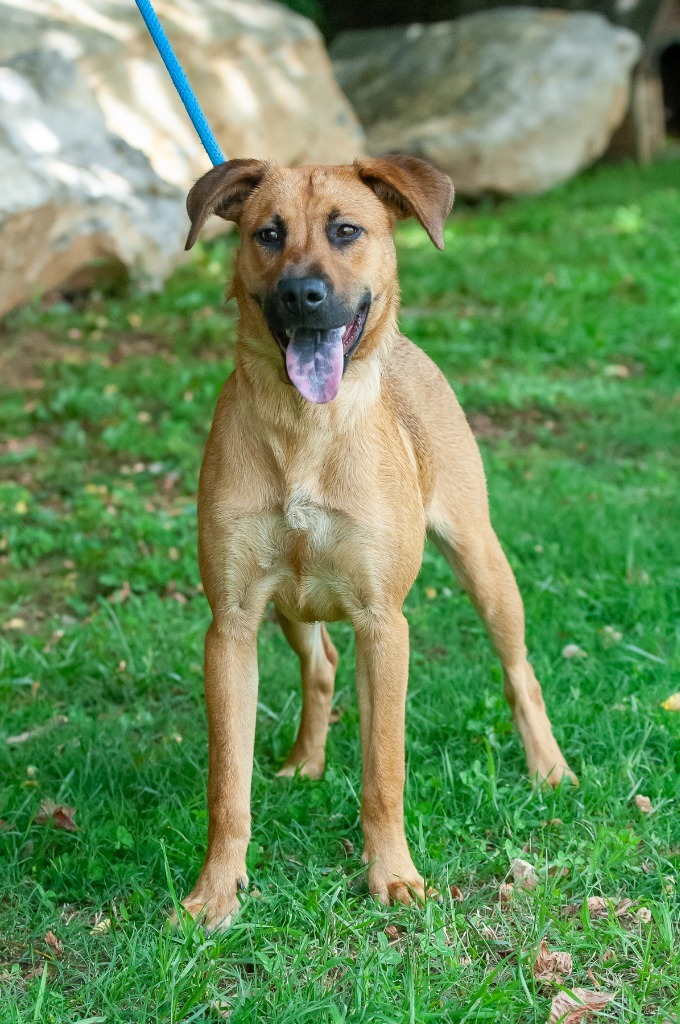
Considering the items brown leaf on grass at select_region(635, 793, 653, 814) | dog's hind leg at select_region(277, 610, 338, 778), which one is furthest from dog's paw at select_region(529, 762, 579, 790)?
dog's hind leg at select_region(277, 610, 338, 778)

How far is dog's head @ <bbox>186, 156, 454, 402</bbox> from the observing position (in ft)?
9.85

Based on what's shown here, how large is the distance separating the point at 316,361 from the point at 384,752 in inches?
44.2

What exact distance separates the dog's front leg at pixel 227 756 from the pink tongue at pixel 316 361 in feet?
2.23

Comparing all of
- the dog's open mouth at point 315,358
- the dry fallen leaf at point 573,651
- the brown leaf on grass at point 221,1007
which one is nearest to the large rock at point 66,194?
the dry fallen leaf at point 573,651

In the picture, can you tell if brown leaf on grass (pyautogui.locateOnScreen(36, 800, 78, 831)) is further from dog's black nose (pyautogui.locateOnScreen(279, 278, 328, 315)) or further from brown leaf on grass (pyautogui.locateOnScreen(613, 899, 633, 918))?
dog's black nose (pyautogui.locateOnScreen(279, 278, 328, 315))

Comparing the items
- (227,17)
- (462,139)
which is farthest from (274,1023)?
(462,139)

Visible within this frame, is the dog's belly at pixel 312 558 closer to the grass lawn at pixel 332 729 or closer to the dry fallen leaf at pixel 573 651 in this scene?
the grass lawn at pixel 332 729

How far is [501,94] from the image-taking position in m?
13.5

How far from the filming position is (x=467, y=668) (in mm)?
4496

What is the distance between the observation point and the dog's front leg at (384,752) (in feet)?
10.6

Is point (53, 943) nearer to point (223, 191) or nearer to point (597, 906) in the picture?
point (597, 906)

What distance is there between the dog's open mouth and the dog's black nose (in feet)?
0.28

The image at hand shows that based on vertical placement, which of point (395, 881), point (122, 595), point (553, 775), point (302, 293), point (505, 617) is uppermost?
point (302, 293)

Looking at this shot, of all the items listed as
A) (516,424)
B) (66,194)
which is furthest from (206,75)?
(516,424)
